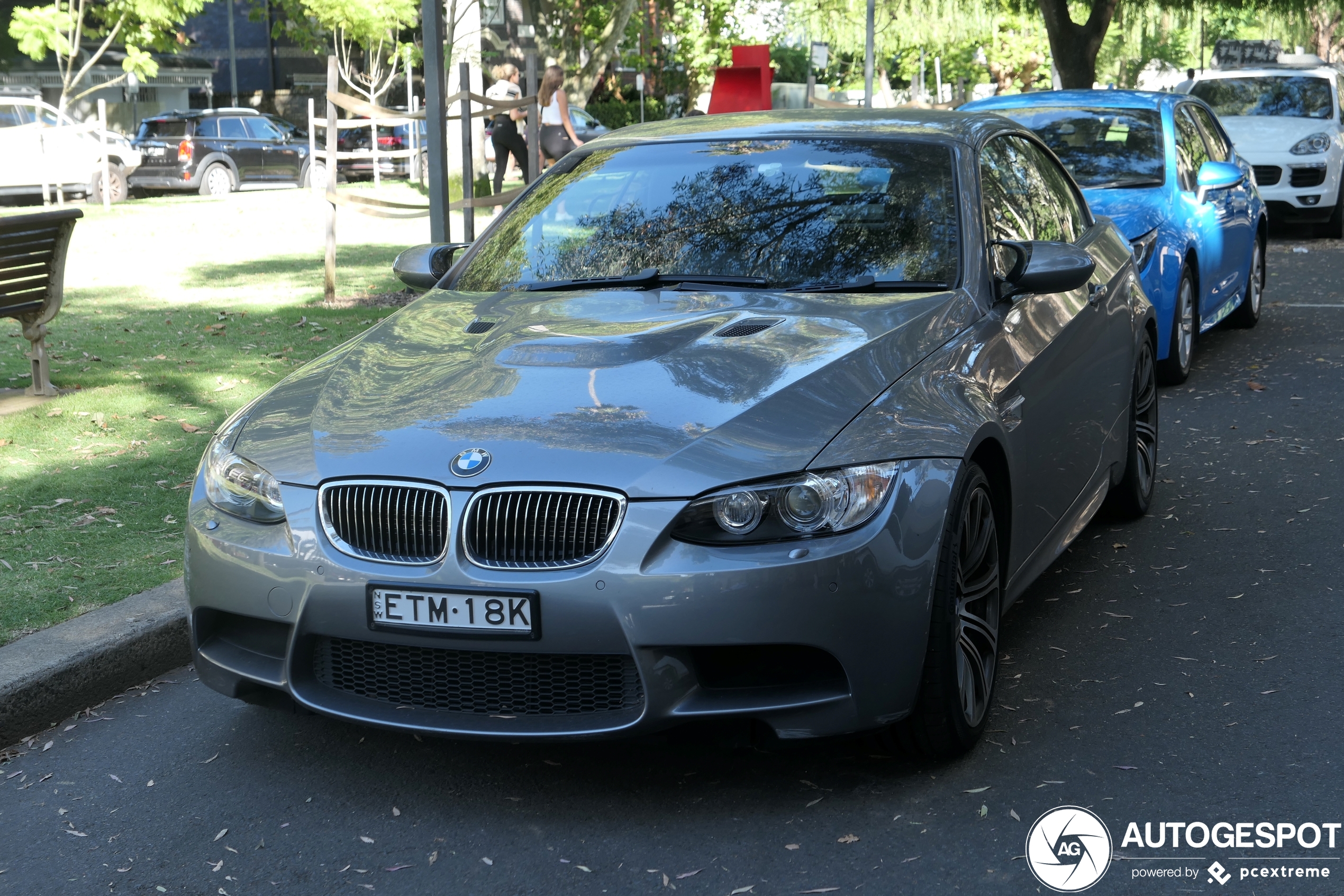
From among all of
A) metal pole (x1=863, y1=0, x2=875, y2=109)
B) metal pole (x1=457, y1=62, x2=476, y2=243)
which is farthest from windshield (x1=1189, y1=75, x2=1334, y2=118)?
metal pole (x1=863, y1=0, x2=875, y2=109)

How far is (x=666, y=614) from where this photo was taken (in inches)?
126

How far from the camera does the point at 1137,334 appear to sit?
5797mm

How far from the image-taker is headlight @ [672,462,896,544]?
10.7ft

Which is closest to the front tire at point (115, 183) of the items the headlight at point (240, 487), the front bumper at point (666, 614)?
the headlight at point (240, 487)

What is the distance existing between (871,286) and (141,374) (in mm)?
5781

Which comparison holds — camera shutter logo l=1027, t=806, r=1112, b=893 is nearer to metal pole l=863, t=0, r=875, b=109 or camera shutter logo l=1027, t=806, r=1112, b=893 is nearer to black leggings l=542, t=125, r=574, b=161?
black leggings l=542, t=125, r=574, b=161

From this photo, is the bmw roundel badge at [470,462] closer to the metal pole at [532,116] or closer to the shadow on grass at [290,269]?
the shadow on grass at [290,269]

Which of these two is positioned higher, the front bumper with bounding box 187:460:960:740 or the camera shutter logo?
the front bumper with bounding box 187:460:960:740

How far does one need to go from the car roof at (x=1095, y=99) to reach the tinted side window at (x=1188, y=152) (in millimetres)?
162

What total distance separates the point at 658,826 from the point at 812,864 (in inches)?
15.7

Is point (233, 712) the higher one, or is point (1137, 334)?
point (1137, 334)

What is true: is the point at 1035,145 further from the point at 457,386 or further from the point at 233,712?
the point at 233,712

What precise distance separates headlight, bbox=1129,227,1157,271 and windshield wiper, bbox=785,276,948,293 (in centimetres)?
426

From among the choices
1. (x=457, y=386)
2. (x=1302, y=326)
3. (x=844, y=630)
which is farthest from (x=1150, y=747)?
(x=1302, y=326)
